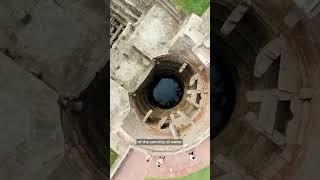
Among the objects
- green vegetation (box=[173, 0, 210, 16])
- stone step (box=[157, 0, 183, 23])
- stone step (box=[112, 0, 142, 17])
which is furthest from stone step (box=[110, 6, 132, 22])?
green vegetation (box=[173, 0, 210, 16])

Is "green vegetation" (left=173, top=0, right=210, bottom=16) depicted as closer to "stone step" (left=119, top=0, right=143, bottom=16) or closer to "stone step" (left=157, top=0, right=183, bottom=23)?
"stone step" (left=157, top=0, right=183, bottom=23)

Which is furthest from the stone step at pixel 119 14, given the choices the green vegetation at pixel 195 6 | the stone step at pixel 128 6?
the green vegetation at pixel 195 6

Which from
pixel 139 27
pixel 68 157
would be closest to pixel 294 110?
pixel 139 27

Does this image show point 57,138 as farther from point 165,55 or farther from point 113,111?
point 165,55

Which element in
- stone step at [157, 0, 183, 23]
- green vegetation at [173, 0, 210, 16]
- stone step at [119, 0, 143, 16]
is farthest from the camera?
stone step at [119, 0, 143, 16]

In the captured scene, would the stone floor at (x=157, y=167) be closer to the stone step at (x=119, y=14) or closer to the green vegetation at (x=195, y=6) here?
the green vegetation at (x=195, y=6)
